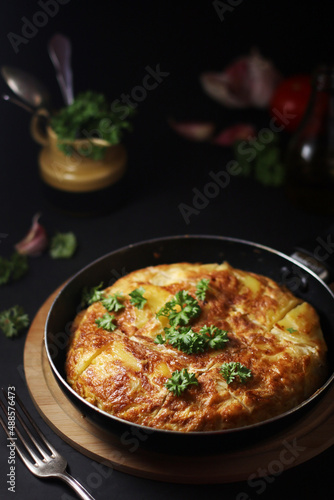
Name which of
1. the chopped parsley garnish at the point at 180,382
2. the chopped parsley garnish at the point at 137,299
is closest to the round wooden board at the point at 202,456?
the chopped parsley garnish at the point at 180,382

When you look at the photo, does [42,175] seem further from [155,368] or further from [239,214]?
[155,368]

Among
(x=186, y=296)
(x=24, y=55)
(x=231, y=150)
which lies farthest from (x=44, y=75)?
(x=186, y=296)

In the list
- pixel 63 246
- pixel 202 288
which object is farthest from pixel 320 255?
pixel 63 246

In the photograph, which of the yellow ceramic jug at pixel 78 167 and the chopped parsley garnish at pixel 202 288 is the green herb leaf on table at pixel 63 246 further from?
the chopped parsley garnish at pixel 202 288

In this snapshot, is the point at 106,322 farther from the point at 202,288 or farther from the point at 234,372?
the point at 234,372

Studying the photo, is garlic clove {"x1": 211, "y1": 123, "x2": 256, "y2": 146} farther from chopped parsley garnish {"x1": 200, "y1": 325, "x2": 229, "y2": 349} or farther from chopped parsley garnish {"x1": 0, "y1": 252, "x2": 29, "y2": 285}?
chopped parsley garnish {"x1": 200, "y1": 325, "x2": 229, "y2": 349}

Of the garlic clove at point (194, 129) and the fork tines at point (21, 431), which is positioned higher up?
the fork tines at point (21, 431)
